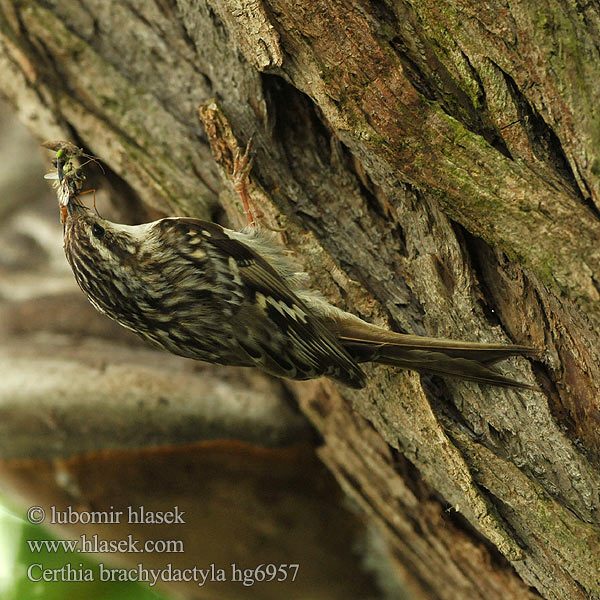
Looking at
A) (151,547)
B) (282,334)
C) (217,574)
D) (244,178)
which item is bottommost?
(217,574)

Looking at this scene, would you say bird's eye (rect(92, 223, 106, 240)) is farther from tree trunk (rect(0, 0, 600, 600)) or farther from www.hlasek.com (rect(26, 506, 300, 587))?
www.hlasek.com (rect(26, 506, 300, 587))

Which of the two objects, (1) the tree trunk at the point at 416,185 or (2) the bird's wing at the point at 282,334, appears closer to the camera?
(1) the tree trunk at the point at 416,185

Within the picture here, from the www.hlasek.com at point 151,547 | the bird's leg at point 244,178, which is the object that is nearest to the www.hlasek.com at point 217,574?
the www.hlasek.com at point 151,547

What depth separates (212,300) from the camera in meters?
2.38

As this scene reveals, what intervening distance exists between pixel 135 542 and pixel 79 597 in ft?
3.92

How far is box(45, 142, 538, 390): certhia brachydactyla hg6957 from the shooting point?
2.31 meters

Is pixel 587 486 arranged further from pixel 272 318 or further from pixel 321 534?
pixel 321 534

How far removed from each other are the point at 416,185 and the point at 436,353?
1.70 ft

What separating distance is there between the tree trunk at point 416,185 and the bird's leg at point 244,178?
0.03 metres

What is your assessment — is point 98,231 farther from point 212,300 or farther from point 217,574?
point 217,574

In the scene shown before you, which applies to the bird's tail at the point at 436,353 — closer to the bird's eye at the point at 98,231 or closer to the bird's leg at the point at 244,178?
the bird's leg at the point at 244,178

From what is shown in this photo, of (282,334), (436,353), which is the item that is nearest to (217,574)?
(282,334)

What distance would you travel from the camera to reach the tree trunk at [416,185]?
6.16 ft

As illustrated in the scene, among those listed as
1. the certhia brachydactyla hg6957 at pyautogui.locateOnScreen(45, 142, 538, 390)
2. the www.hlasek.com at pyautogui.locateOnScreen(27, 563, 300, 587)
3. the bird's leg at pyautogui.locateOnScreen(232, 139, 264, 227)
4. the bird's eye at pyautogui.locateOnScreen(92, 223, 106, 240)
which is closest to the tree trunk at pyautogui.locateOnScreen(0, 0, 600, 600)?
the bird's leg at pyautogui.locateOnScreen(232, 139, 264, 227)
